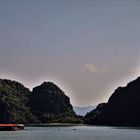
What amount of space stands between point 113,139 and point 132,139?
27.9 feet

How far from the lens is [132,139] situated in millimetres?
161375

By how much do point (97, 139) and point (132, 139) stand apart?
51.7ft

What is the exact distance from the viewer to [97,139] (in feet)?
538

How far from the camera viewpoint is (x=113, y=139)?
6422 inches

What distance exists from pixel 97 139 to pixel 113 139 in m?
7.26
